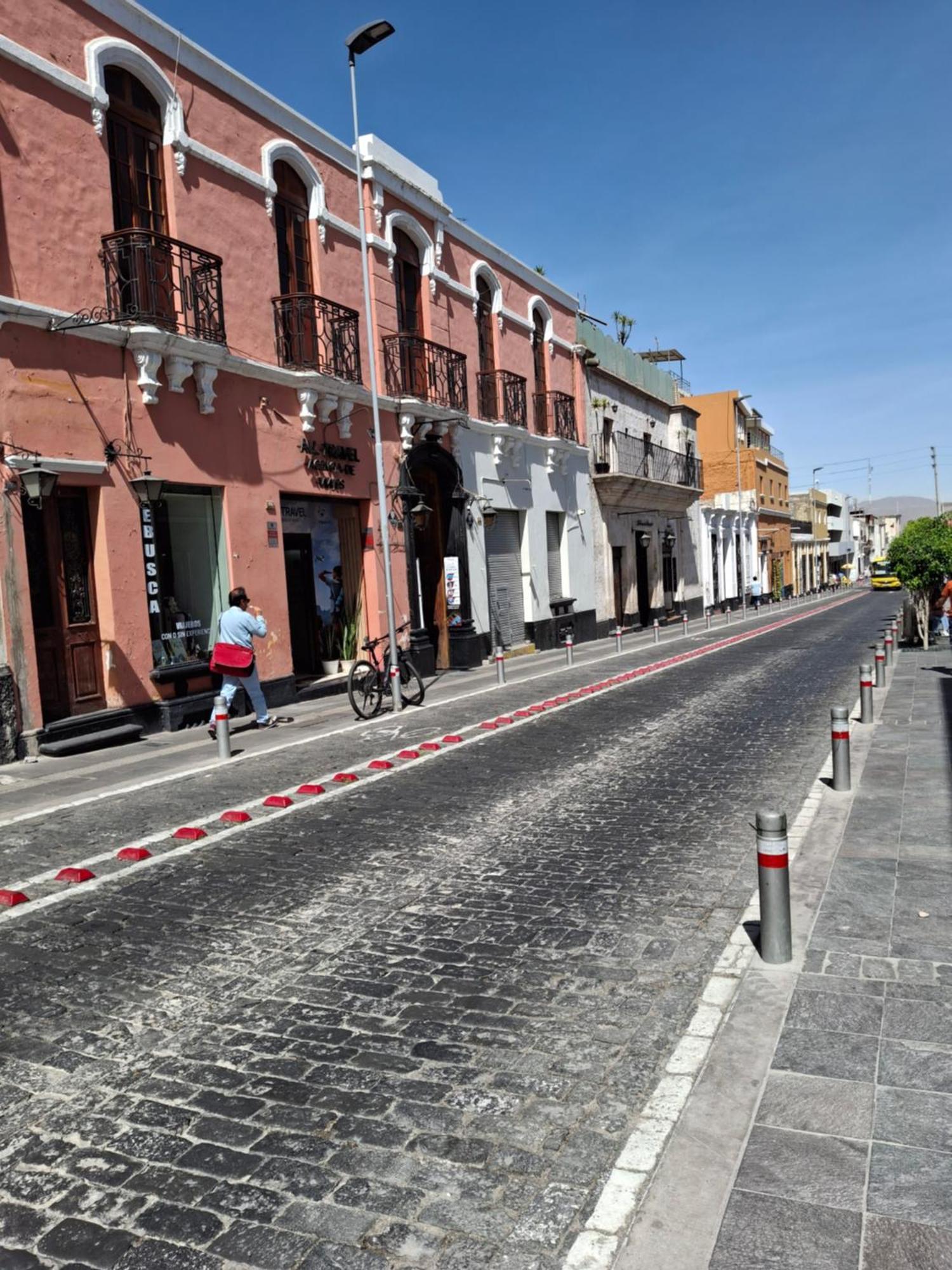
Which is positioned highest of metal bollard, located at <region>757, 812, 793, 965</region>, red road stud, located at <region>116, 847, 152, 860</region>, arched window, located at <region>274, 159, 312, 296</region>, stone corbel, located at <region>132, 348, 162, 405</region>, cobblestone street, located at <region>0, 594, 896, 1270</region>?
arched window, located at <region>274, 159, 312, 296</region>

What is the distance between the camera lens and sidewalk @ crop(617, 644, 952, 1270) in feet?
8.77

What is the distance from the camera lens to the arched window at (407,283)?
19.7 meters

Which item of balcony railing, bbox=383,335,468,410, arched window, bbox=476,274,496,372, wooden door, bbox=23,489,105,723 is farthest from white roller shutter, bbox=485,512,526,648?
wooden door, bbox=23,489,105,723

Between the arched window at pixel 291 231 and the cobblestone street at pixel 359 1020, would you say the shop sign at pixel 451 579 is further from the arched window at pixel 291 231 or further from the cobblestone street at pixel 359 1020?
the cobblestone street at pixel 359 1020

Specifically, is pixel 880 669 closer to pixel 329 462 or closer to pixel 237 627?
pixel 237 627

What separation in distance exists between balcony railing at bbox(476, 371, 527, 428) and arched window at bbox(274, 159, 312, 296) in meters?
6.98

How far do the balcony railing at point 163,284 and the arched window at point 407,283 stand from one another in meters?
6.05

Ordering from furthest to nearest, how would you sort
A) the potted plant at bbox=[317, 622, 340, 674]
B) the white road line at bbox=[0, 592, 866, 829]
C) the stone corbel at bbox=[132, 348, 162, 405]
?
the potted plant at bbox=[317, 622, 340, 674]
the stone corbel at bbox=[132, 348, 162, 405]
the white road line at bbox=[0, 592, 866, 829]

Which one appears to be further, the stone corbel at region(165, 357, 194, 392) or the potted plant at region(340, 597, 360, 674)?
the potted plant at region(340, 597, 360, 674)

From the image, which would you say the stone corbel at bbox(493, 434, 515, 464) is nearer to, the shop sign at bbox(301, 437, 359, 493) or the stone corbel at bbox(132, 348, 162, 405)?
the shop sign at bbox(301, 437, 359, 493)

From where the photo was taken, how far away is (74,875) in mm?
6270

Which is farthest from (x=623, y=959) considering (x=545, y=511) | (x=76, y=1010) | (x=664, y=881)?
(x=545, y=511)

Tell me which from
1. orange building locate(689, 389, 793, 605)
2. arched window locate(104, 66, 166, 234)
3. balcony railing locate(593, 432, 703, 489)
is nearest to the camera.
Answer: arched window locate(104, 66, 166, 234)

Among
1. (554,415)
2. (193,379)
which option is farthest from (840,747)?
(554,415)
